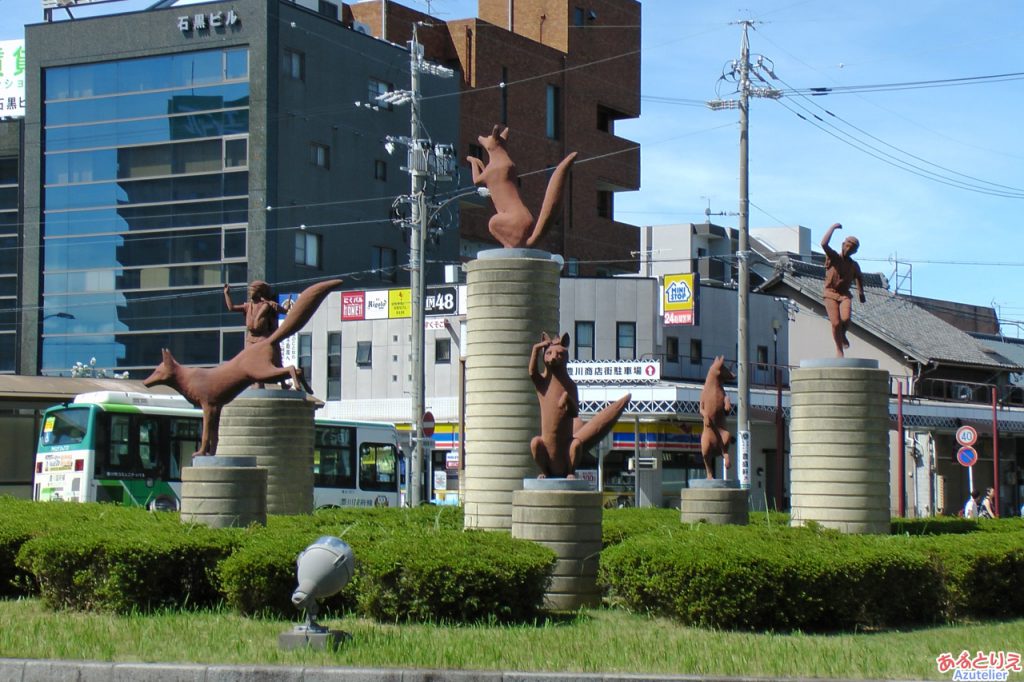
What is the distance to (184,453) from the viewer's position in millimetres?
32844

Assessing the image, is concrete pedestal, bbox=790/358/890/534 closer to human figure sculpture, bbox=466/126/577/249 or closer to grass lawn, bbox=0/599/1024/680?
human figure sculpture, bbox=466/126/577/249

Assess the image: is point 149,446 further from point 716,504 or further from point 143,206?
point 143,206

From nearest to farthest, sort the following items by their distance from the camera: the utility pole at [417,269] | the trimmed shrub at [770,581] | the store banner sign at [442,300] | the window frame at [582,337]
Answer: the trimmed shrub at [770,581], the utility pole at [417,269], the store banner sign at [442,300], the window frame at [582,337]

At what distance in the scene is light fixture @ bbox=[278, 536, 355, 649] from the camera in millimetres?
11375

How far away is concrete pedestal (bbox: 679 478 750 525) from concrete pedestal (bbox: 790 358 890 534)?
0.82 m

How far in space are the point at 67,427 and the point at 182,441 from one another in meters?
2.66

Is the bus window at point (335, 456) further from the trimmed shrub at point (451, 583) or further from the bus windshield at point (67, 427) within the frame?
the trimmed shrub at point (451, 583)

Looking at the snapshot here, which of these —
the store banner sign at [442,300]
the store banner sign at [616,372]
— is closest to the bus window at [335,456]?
the store banner sign at [616,372]

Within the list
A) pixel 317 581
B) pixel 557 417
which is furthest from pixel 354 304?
pixel 317 581

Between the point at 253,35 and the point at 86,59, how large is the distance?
25.3ft

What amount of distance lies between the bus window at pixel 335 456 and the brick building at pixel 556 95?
23936 millimetres

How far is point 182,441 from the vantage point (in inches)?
1291

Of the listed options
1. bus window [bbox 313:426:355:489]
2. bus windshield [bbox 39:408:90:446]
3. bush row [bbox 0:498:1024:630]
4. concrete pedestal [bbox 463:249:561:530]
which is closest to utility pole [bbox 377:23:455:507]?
bus window [bbox 313:426:355:489]

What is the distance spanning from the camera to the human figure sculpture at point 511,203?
18516mm
